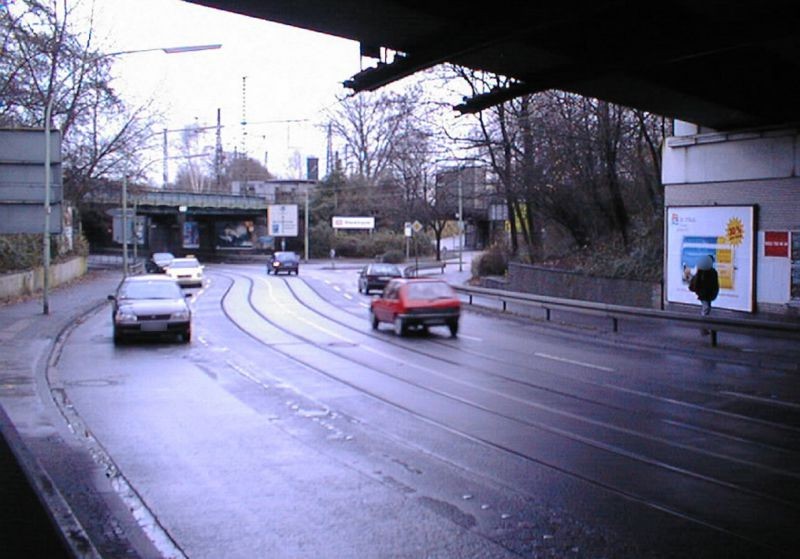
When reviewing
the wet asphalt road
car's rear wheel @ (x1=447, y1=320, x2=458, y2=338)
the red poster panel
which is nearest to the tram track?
the wet asphalt road

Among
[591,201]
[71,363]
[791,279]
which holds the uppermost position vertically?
[591,201]

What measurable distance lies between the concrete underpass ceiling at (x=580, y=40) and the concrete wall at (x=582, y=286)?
33.9 ft

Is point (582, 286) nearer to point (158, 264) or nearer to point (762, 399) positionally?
point (762, 399)

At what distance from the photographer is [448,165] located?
43188 millimetres

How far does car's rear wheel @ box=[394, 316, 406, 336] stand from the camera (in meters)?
22.4

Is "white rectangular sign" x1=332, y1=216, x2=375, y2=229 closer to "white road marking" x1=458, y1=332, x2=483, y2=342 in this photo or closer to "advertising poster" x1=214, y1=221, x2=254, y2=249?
"advertising poster" x1=214, y1=221, x2=254, y2=249

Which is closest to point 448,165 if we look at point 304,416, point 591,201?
point 591,201

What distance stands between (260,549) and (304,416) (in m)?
5.22

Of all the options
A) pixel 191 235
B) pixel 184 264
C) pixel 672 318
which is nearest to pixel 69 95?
pixel 184 264

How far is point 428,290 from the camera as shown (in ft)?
74.6

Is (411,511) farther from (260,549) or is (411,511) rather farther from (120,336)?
(120,336)

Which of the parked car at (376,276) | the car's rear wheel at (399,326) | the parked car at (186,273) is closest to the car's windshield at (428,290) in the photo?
the car's rear wheel at (399,326)

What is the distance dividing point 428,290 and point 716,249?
25.6 ft

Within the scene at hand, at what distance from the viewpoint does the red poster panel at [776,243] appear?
21766 millimetres
